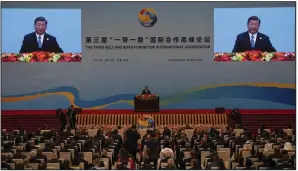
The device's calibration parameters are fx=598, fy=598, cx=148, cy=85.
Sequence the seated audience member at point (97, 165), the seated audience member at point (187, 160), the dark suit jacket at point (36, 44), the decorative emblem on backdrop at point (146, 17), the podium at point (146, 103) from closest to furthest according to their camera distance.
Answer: the seated audience member at point (97, 165) → the seated audience member at point (187, 160) → the podium at point (146, 103) → the dark suit jacket at point (36, 44) → the decorative emblem on backdrop at point (146, 17)

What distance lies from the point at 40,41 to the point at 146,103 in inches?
189

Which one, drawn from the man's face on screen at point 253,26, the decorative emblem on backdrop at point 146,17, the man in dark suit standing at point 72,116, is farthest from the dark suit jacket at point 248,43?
the man in dark suit standing at point 72,116

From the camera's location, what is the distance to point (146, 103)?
69.6 feet

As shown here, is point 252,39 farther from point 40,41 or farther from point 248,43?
point 40,41

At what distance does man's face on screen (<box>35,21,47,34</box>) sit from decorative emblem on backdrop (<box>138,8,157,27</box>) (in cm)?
359

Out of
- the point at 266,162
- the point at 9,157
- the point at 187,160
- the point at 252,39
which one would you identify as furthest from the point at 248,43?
the point at 9,157

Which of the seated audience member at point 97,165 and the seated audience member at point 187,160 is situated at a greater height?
the seated audience member at point 97,165

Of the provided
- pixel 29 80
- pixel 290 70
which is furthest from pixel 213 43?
pixel 29 80

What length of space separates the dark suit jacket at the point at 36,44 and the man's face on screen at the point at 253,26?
7.11 meters

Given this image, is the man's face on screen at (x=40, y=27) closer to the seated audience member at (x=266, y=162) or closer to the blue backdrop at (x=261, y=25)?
the blue backdrop at (x=261, y=25)

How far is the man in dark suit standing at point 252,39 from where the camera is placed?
22328 millimetres

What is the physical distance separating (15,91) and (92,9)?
429 cm

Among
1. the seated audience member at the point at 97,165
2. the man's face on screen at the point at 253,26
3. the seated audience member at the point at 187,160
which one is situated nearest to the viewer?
the seated audience member at the point at 97,165

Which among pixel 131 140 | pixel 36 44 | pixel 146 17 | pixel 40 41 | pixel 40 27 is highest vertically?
pixel 146 17
